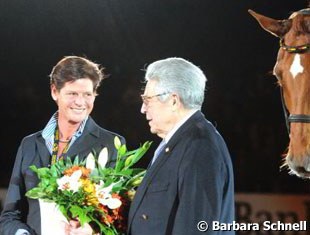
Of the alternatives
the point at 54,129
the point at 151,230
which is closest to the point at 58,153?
the point at 54,129

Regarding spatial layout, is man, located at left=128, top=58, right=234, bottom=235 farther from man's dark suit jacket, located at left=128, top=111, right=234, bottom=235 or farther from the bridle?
the bridle

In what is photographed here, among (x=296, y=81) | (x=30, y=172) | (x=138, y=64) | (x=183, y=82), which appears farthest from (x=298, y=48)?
(x=138, y=64)

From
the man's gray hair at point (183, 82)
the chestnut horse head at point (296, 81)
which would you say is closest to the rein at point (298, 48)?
the chestnut horse head at point (296, 81)

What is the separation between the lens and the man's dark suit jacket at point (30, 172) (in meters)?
1.90

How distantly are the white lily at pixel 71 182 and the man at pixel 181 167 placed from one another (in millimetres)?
206

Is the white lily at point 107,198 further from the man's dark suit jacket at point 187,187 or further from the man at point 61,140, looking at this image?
the man at point 61,140

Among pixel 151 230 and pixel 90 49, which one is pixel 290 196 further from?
pixel 151 230

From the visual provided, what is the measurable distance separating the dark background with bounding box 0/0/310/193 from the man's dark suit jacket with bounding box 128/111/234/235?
5.36 feet

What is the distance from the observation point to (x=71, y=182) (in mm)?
1664

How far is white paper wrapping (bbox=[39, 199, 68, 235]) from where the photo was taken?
5.58ft

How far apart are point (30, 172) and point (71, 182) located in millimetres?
349

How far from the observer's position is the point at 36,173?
6.39 feet

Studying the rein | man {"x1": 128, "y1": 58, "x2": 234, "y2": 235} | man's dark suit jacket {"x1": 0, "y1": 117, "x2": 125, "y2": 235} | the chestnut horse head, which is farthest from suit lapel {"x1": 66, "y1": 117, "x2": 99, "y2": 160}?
the rein

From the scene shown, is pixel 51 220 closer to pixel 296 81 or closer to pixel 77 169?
pixel 77 169
